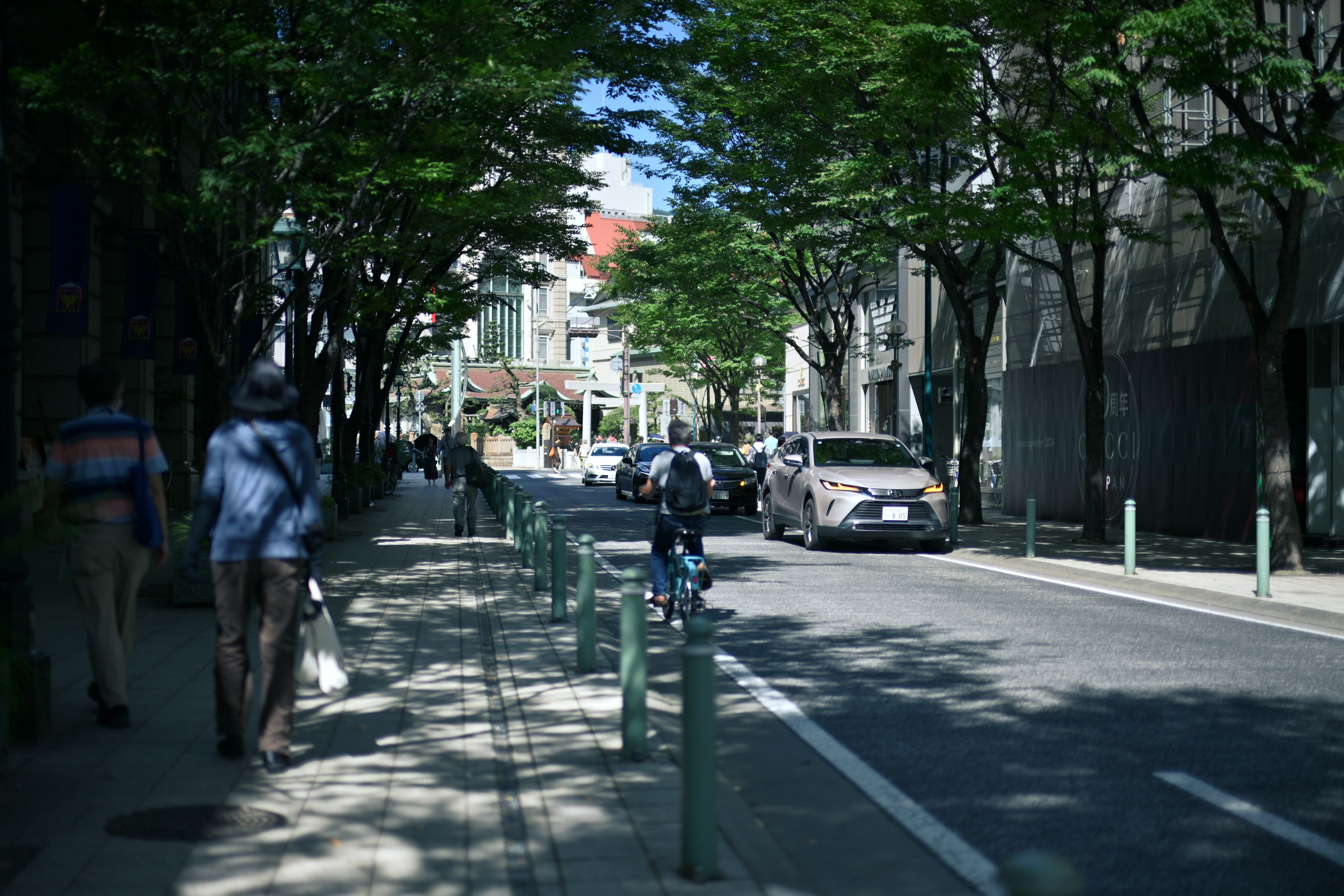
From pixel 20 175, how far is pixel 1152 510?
18.2 m

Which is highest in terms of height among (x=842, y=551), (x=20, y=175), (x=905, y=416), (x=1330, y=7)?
(x=1330, y=7)

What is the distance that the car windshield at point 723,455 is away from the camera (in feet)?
100

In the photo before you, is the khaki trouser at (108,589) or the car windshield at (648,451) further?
the car windshield at (648,451)

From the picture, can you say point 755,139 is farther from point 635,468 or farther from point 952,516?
point 635,468

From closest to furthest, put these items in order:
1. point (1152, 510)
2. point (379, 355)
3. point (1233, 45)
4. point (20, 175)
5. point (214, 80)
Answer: point (214, 80) → point (1233, 45) → point (20, 175) → point (1152, 510) → point (379, 355)

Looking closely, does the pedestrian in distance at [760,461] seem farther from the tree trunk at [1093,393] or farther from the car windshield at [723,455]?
the tree trunk at [1093,393]

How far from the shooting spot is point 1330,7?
59.0 feet

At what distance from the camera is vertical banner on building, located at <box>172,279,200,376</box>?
914 inches

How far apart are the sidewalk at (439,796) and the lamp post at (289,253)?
3786 millimetres

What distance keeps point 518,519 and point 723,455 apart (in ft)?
46.0

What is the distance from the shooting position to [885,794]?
564 centimetres

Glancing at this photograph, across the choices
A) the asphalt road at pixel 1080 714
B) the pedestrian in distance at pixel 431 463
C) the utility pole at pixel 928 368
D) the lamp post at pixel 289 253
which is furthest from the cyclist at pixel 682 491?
the pedestrian in distance at pixel 431 463

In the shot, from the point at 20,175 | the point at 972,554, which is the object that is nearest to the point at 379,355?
the point at 20,175

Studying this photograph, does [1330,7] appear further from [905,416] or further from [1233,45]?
[905,416]
